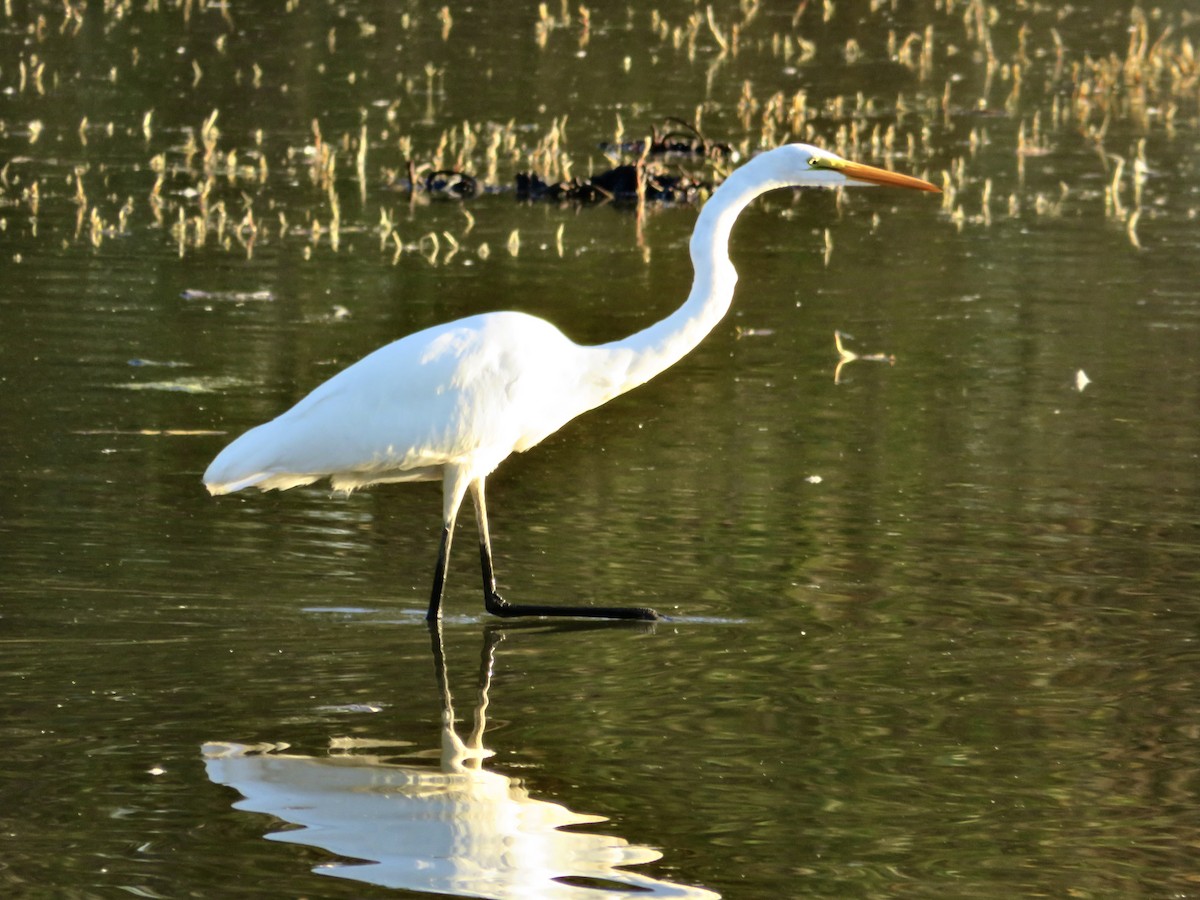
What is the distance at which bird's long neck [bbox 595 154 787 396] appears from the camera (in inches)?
280

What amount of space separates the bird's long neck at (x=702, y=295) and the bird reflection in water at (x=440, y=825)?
73.0 inches

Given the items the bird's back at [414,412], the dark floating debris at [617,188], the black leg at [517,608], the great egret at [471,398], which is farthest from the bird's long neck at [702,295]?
the dark floating debris at [617,188]

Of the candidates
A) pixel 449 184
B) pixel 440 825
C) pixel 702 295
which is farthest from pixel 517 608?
pixel 449 184

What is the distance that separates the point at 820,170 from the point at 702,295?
58cm

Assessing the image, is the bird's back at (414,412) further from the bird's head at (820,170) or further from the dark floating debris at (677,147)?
the dark floating debris at (677,147)

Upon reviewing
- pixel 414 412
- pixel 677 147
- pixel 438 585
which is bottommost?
pixel 438 585

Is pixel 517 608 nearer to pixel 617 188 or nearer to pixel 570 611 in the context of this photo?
pixel 570 611

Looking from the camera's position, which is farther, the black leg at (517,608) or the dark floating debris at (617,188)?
the dark floating debris at (617,188)

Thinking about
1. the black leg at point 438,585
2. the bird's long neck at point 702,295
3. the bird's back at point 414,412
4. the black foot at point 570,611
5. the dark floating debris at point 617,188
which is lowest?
the black foot at point 570,611

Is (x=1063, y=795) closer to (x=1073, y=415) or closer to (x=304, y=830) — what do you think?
(x=304, y=830)

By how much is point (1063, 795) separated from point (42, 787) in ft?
8.29

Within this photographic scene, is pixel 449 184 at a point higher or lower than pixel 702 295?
higher

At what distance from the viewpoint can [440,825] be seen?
198 inches

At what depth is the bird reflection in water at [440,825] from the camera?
A: 468 centimetres
